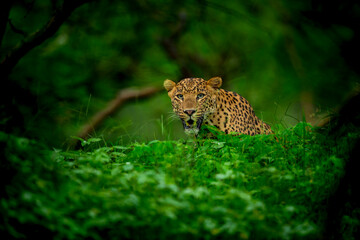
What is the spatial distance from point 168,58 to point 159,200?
1023cm

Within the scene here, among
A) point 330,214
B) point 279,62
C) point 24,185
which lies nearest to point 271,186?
point 330,214

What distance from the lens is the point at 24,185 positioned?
4043 millimetres

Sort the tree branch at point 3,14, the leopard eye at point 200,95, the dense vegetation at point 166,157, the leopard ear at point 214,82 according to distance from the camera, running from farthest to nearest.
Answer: the leopard ear at point 214,82 → the leopard eye at point 200,95 → the tree branch at point 3,14 → the dense vegetation at point 166,157

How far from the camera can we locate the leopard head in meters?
6.74

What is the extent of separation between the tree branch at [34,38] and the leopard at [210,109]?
2188 millimetres

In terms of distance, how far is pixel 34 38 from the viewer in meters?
5.75

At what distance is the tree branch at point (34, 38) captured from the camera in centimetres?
566

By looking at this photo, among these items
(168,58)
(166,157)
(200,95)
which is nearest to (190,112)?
(200,95)

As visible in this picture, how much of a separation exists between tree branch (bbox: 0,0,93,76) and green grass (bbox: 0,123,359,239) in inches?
60.9

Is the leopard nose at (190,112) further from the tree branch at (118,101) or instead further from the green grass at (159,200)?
the tree branch at (118,101)

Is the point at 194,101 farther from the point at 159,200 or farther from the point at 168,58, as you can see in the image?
the point at 168,58

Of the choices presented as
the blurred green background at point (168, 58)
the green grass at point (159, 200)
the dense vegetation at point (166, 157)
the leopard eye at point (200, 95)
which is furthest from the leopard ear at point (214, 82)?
the green grass at point (159, 200)

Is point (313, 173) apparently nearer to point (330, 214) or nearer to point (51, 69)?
point (330, 214)

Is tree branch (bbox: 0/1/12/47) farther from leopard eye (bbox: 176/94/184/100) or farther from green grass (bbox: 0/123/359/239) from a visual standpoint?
leopard eye (bbox: 176/94/184/100)
